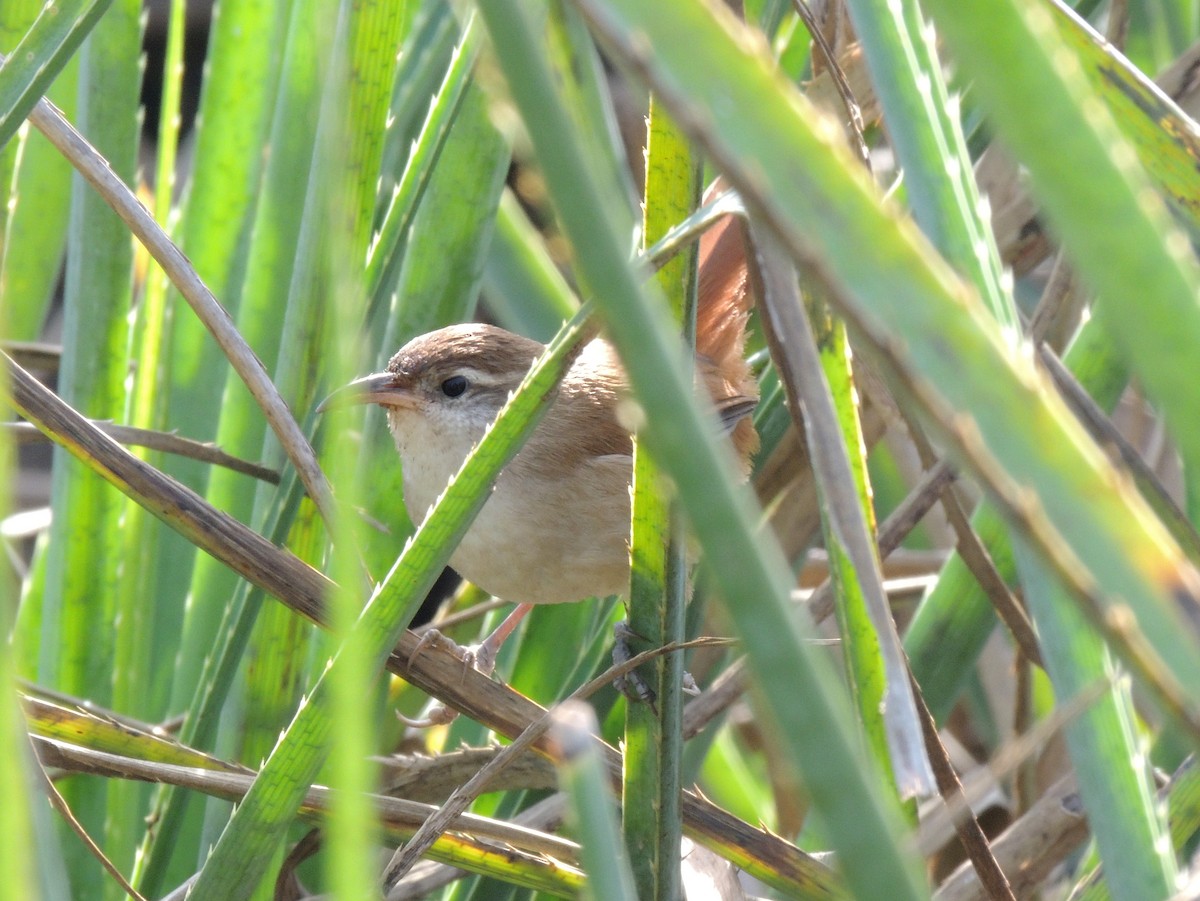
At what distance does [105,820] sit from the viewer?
2.04m

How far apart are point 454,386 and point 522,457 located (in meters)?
0.20

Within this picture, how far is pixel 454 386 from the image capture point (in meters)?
2.42

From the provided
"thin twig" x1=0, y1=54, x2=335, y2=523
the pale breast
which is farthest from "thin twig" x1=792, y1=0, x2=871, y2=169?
the pale breast

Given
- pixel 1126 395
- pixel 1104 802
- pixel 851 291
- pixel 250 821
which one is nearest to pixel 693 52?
pixel 851 291

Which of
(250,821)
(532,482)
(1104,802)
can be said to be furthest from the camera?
(532,482)

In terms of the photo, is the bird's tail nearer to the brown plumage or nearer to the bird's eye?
the brown plumage

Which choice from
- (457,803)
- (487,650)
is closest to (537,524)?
(487,650)

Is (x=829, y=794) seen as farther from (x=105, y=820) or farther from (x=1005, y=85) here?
(x=105, y=820)

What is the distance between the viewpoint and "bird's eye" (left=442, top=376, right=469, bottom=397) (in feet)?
7.90

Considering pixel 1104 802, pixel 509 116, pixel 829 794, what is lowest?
pixel 1104 802

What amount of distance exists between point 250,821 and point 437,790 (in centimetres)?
65

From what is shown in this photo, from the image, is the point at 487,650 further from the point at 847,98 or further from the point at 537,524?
the point at 847,98

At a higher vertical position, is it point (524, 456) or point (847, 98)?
point (847, 98)

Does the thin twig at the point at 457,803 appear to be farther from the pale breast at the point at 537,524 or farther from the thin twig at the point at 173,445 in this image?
the pale breast at the point at 537,524
